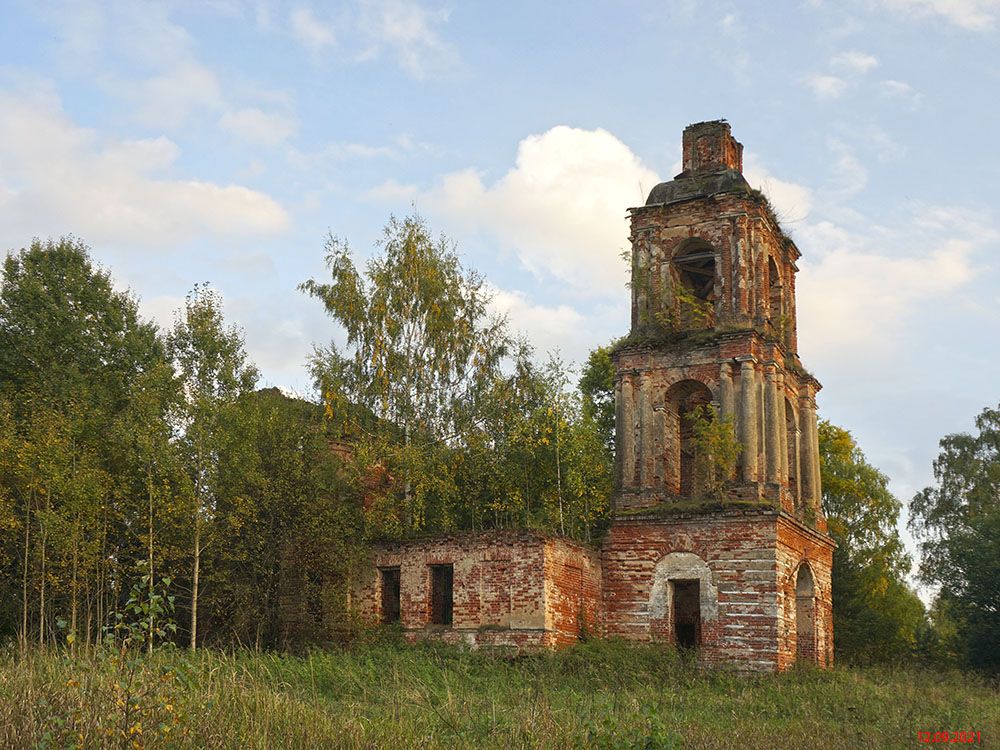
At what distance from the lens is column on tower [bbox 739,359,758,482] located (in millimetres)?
21562

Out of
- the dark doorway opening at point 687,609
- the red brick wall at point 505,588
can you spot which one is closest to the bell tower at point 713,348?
the red brick wall at point 505,588

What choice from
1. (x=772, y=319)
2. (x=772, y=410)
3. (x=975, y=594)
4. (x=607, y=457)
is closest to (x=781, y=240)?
(x=772, y=319)

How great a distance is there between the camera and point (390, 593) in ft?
76.4

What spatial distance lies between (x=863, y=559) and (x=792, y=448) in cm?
1139

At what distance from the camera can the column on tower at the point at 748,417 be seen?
2156 centimetres

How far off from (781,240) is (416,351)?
9.58 metres

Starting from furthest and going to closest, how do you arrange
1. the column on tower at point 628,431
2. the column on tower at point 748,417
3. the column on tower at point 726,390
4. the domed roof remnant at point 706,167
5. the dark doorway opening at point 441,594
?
the domed roof remnant at point 706,167 < the column on tower at point 628,431 < the dark doorway opening at point 441,594 < the column on tower at point 726,390 < the column on tower at point 748,417

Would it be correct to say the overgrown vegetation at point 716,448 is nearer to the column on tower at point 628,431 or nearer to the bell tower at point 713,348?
the bell tower at point 713,348

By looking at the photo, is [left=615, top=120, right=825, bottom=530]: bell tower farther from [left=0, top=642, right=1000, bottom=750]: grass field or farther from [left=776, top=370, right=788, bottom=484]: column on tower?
[left=0, top=642, right=1000, bottom=750]: grass field

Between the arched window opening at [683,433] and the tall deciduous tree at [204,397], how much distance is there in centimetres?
946

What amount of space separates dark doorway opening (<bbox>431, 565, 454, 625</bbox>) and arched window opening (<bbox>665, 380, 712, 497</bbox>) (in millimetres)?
5211

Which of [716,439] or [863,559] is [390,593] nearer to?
[716,439]

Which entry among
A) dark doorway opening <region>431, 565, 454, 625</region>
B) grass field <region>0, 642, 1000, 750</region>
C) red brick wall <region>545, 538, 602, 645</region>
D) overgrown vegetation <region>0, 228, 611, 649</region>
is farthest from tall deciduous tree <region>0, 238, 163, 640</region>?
red brick wall <region>545, 538, 602, 645</region>
